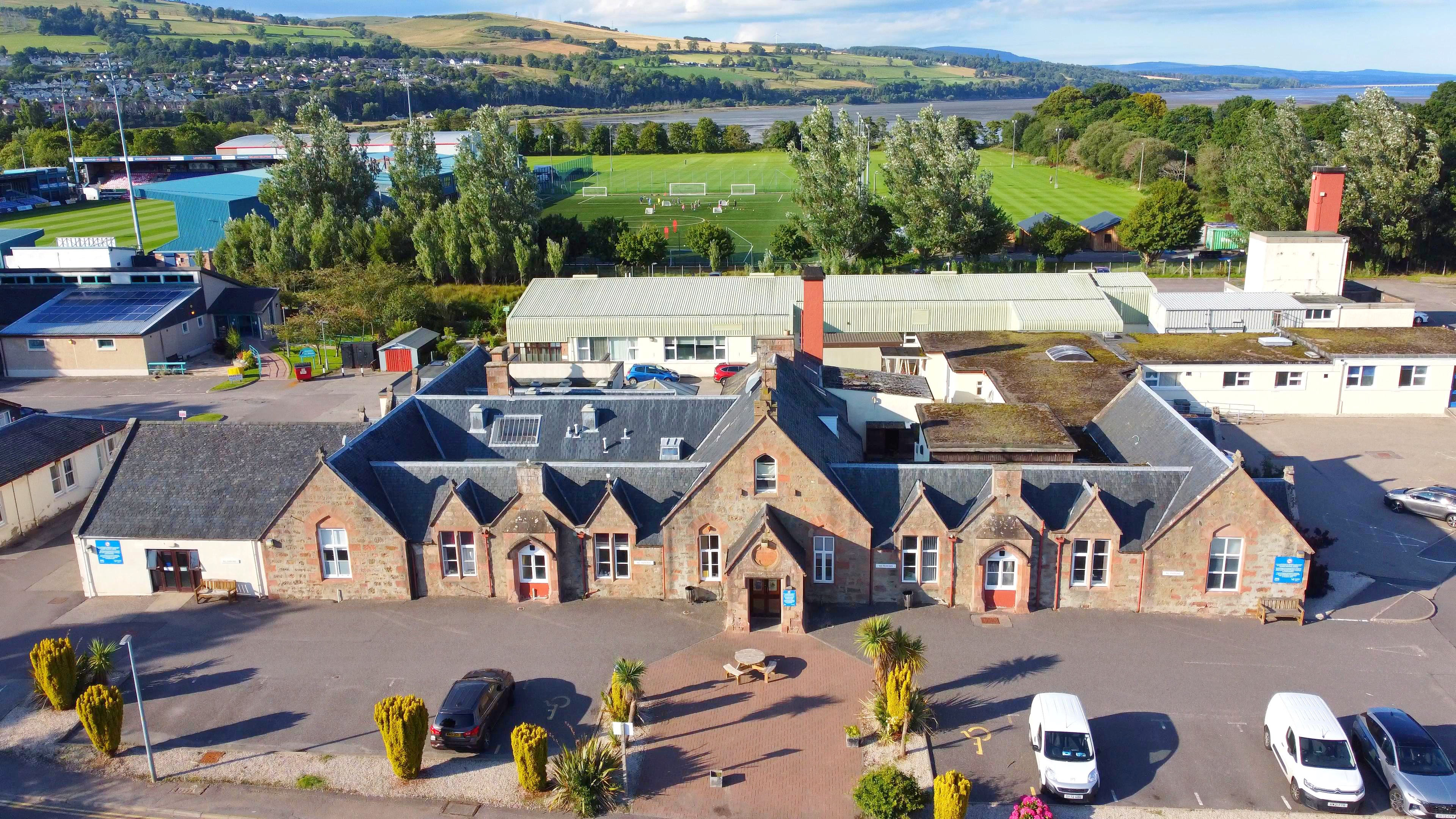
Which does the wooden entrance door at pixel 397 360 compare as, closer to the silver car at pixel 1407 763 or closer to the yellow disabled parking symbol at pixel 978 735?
the yellow disabled parking symbol at pixel 978 735

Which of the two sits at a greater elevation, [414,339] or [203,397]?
[414,339]

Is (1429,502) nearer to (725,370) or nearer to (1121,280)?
(1121,280)

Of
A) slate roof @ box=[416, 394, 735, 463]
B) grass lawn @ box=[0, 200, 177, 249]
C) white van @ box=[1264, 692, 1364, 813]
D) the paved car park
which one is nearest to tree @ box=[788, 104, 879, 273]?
the paved car park

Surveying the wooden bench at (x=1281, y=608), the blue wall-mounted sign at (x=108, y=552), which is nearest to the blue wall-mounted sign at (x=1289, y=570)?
the wooden bench at (x=1281, y=608)

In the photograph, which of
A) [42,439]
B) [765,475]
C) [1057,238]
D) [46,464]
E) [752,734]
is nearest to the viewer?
[752,734]

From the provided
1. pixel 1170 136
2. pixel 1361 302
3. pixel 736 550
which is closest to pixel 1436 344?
pixel 1361 302

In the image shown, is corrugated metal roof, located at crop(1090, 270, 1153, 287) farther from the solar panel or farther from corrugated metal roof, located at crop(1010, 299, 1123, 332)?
the solar panel

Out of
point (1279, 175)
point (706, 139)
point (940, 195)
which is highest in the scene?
point (706, 139)

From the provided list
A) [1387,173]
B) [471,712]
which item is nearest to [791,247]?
Result: [1387,173]
